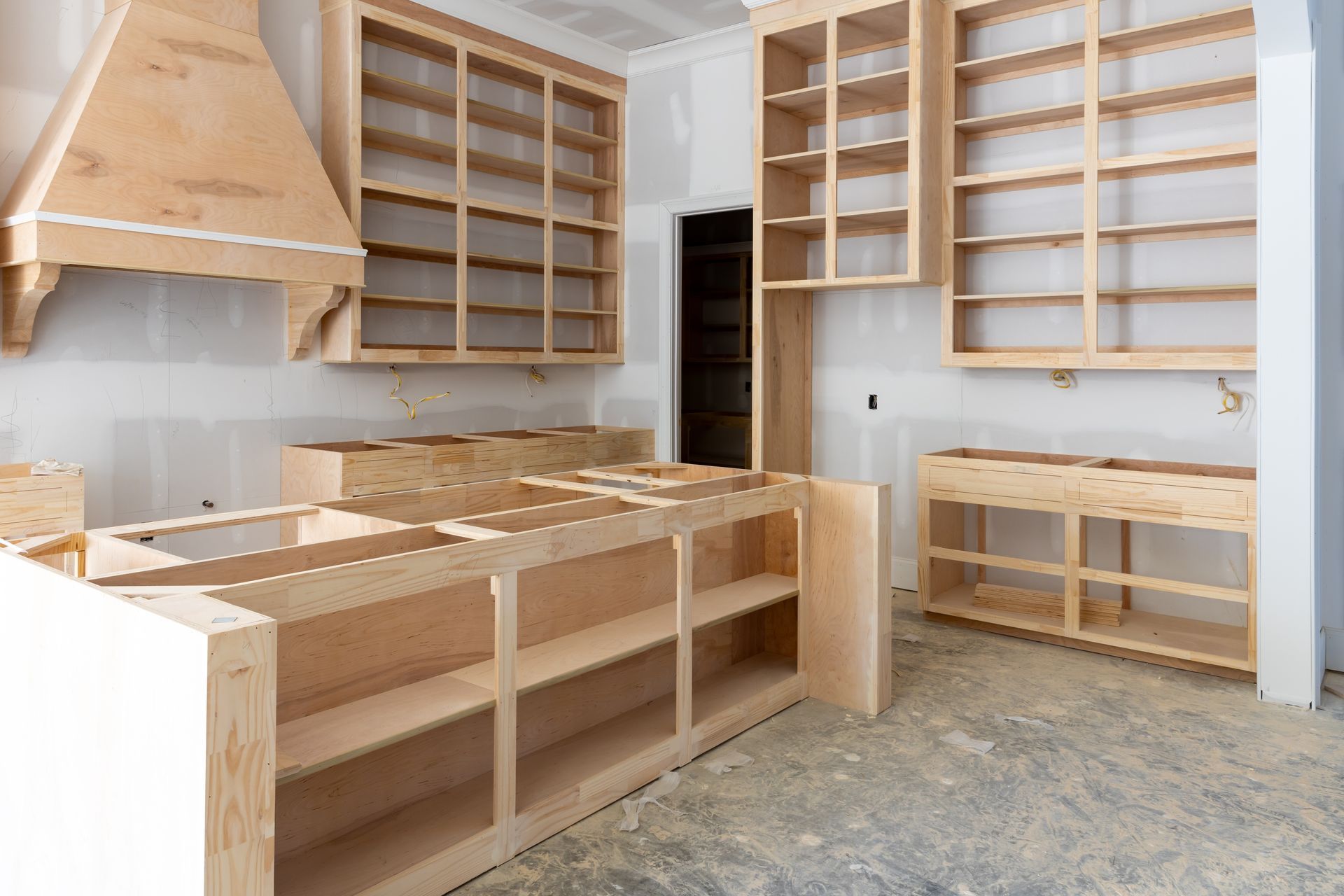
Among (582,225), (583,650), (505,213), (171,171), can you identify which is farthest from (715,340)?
(583,650)

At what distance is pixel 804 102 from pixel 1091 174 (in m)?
1.52

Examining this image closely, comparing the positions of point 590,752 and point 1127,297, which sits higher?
point 1127,297

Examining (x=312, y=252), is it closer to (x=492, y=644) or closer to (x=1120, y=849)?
(x=492, y=644)

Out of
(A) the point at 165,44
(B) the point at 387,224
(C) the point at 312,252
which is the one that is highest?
(A) the point at 165,44

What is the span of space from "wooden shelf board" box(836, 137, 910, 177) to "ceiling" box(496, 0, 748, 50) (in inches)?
43.1

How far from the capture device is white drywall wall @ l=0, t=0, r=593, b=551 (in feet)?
11.2

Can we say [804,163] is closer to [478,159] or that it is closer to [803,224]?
[803,224]

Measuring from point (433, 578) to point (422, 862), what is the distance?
24.5 inches

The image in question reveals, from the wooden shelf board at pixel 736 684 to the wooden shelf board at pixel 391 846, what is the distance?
0.81m

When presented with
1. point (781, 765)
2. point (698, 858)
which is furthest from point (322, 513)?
point (781, 765)

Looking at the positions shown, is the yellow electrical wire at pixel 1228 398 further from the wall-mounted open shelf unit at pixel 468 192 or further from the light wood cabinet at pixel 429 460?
the wall-mounted open shelf unit at pixel 468 192

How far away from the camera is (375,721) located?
1936mm

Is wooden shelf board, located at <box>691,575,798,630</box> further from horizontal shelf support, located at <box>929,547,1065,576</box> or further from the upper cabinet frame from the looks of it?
the upper cabinet frame

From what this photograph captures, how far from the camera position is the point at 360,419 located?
4570 millimetres
